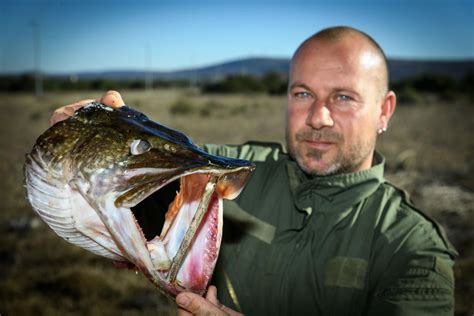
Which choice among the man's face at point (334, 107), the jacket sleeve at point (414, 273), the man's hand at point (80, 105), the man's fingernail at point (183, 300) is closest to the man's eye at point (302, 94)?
the man's face at point (334, 107)

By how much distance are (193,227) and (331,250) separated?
155 cm

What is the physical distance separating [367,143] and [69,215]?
2331mm

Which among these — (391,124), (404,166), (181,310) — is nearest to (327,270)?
(181,310)

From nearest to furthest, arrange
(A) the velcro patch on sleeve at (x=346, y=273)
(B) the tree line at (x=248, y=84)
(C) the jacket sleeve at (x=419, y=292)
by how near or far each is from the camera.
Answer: (C) the jacket sleeve at (x=419, y=292) → (A) the velcro patch on sleeve at (x=346, y=273) → (B) the tree line at (x=248, y=84)

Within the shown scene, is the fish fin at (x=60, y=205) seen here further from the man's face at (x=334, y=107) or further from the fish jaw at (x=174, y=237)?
the man's face at (x=334, y=107)

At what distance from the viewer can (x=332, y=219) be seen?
9.47ft

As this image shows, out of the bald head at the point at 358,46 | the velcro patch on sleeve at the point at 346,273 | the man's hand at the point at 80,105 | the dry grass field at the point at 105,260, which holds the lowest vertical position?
the dry grass field at the point at 105,260

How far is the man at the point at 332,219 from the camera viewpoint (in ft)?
8.48

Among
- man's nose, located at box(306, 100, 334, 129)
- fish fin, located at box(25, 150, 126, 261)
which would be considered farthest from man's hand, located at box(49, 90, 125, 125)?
man's nose, located at box(306, 100, 334, 129)

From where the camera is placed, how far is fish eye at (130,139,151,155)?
5.00ft

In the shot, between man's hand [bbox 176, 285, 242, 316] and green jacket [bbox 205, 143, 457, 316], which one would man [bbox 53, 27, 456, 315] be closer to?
green jacket [bbox 205, 143, 457, 316]

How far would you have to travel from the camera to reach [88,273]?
5.57 m

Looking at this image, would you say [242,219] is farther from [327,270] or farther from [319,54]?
[319,54]

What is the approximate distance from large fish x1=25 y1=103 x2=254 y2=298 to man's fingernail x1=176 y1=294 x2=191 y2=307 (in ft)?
0.09
